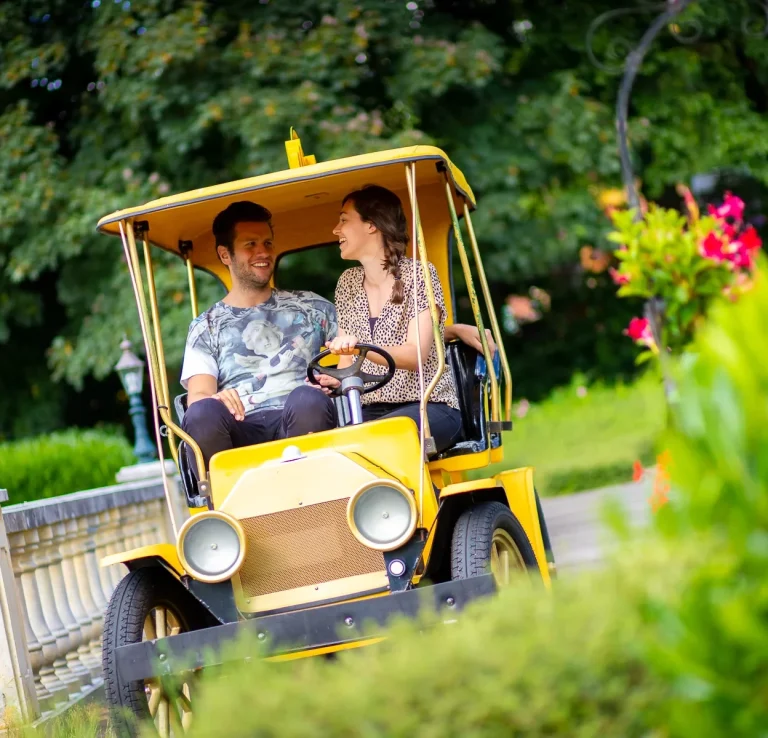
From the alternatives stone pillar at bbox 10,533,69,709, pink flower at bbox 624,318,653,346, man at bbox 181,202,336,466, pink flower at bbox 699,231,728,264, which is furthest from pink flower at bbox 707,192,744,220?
stone pillar at bbox 10,533,69,709

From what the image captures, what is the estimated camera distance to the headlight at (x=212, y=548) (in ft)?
14.4

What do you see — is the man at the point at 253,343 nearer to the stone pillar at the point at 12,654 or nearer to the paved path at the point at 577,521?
the stone pillar at the point at 12,654

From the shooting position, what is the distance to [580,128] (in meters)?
15.0

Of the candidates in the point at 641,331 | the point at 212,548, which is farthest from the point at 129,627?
the point at 641,331

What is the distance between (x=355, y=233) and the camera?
17.7 feet

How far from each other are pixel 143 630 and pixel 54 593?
9.05ft

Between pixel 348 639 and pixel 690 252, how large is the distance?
4.31 meters

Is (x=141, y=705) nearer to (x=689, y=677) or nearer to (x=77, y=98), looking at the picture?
(x=689, y=677)

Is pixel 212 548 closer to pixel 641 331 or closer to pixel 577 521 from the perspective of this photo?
pixel 641 331

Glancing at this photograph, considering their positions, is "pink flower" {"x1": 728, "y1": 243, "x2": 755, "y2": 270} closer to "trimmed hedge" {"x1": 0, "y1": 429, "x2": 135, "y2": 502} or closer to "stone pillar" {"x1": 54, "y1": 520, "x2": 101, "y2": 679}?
"stone pillar" {"x1": 54, "y1": 520, "x2": 101, "y2": 679}

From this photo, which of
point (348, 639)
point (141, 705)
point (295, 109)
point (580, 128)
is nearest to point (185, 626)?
point (141, 705)

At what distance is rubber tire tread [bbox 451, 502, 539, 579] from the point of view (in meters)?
4.28

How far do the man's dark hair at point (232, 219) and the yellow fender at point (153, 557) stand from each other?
147 cm

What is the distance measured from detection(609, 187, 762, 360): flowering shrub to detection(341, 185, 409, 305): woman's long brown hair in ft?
8.50
